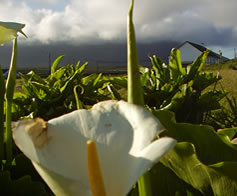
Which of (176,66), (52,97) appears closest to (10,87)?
(52,97)

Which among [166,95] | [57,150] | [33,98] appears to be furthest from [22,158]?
[166,95]

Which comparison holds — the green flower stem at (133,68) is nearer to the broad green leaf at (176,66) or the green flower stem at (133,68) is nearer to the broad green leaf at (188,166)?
the broad green leaf at (188,166)

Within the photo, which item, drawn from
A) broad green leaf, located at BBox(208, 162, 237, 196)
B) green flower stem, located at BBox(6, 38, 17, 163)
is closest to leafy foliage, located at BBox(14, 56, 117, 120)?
green flower stem, located at BBox(6, 38, 17, 163)

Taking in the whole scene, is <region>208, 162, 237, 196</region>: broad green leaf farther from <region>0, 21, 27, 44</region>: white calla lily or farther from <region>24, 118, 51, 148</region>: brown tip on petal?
<region>0, 21, 27, 44</region>: white calla lily

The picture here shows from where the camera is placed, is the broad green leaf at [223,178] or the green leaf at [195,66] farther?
the green leaf at [195,66]

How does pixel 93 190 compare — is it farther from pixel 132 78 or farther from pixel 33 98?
pixel 33 98

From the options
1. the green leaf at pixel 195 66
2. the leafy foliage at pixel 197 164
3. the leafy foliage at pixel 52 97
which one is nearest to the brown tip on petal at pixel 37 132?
the leafy foliage at pixel 197 164
